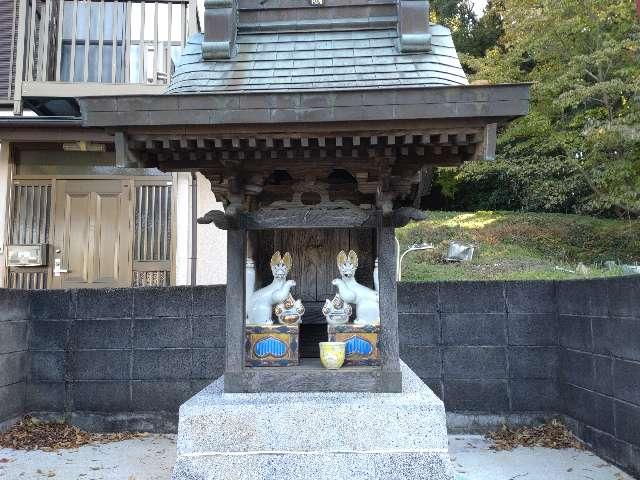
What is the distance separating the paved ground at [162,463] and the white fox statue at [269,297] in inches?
64.8

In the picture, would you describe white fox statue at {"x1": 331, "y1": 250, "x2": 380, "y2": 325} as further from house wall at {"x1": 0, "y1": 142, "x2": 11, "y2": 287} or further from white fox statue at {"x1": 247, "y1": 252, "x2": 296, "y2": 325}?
house wall at {"x1": 0, "y1": 142, "x2": 11, "y2": 287}

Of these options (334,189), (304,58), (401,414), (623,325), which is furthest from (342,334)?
(623,325)

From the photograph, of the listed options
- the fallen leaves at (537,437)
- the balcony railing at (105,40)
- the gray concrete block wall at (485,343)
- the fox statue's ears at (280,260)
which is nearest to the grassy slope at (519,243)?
the gray concrete block wall at (485,343)

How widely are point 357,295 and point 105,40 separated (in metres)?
6.12

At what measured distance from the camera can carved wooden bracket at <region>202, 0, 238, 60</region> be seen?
396 cm

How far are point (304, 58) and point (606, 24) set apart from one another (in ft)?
35.6

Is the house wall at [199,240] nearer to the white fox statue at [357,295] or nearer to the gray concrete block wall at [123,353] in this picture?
the gray concrete block wall at [123,353]

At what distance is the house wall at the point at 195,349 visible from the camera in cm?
545

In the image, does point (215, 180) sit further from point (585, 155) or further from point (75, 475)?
point (585, 155)

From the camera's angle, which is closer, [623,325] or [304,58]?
[304,58]

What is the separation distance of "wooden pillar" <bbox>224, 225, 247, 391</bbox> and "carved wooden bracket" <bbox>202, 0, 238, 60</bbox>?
1.39 metres

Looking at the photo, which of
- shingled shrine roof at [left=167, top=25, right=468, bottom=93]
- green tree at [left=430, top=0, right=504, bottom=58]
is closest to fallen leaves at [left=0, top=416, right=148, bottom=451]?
shingled shrine roof at [left=167, top=25, right=468, bottom=93]

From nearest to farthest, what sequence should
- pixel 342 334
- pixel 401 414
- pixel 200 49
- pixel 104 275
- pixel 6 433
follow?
pixel 401 414 → pixel 342 334 → pixel 200 49 → pixel 6 433 → pixel 104 275

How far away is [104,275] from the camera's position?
7.55 metres
